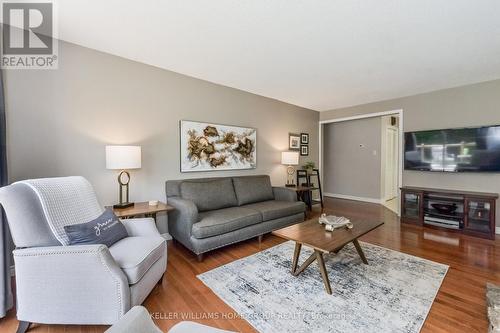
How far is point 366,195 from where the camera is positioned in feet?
19.4

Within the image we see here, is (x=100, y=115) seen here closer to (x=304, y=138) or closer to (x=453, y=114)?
(x=304, y=138)

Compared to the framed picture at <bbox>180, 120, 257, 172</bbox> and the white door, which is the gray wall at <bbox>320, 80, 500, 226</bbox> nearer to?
the white door

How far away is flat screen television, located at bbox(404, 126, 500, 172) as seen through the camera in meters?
3.38

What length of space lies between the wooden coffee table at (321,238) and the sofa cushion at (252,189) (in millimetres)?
1298

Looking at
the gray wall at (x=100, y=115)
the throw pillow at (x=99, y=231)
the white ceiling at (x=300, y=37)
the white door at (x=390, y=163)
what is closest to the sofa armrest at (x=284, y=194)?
the gray wall at (x=100, y=115)

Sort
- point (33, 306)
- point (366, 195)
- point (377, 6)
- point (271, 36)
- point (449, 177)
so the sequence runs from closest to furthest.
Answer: point (33, 306), point (377, 6), point (271, 36), point (449, 177), point (366, 195)

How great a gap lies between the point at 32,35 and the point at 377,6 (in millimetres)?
3281

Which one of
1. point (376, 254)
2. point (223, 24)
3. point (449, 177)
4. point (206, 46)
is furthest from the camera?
point (449, 177)

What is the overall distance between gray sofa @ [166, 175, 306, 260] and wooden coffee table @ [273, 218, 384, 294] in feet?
2.47

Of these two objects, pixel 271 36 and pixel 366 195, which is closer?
pixel 271 36

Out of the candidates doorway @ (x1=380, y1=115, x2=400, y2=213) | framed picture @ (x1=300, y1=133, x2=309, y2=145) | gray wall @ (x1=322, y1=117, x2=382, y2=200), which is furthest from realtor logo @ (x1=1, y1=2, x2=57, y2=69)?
doorway @ (x1=380, y1=115, x2=400, y2=213)

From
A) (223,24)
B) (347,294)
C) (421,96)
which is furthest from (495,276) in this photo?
(223,24)

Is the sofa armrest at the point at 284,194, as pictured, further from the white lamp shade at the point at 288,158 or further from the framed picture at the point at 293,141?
the framed picture at the point at 293,141

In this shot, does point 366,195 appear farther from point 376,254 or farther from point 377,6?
point 377,6
